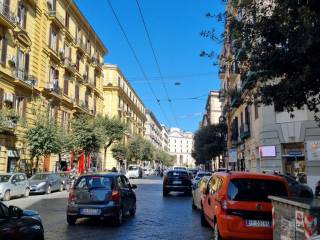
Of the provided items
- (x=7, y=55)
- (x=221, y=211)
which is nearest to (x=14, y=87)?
(x=7, y=55)

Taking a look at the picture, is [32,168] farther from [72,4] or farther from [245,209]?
[245,209]

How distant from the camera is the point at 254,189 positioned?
9.19 m

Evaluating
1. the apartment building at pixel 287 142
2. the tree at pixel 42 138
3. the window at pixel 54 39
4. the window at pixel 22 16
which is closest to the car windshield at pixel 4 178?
the tree at pixel 42 138

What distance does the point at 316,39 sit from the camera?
7746mm

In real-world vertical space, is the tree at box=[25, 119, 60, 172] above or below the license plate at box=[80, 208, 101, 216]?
above

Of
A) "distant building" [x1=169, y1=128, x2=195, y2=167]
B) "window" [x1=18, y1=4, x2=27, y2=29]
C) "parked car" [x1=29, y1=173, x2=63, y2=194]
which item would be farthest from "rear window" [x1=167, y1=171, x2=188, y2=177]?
"distant building" [x1=169, y1=128, x2=195, y2=167]

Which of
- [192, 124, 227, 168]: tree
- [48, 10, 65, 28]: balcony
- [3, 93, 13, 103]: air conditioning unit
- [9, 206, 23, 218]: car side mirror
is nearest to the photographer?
[9, 206, 23, 218]: car side mirror

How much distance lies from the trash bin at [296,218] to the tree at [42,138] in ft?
82.4

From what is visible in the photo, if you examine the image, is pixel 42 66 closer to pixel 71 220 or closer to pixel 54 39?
pixel 54 39

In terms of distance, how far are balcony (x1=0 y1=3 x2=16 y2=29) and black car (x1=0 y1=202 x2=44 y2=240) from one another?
78.9 ft

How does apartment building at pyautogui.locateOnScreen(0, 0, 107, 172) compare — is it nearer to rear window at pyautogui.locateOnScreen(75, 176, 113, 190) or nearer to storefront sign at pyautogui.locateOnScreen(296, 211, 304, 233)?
rear window at pyautogui.locateOnScreen(75, 176, 113, 190)

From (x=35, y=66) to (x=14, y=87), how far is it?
448cm

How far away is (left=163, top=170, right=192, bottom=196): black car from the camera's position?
26016 mm

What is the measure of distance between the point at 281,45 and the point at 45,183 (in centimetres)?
1967
